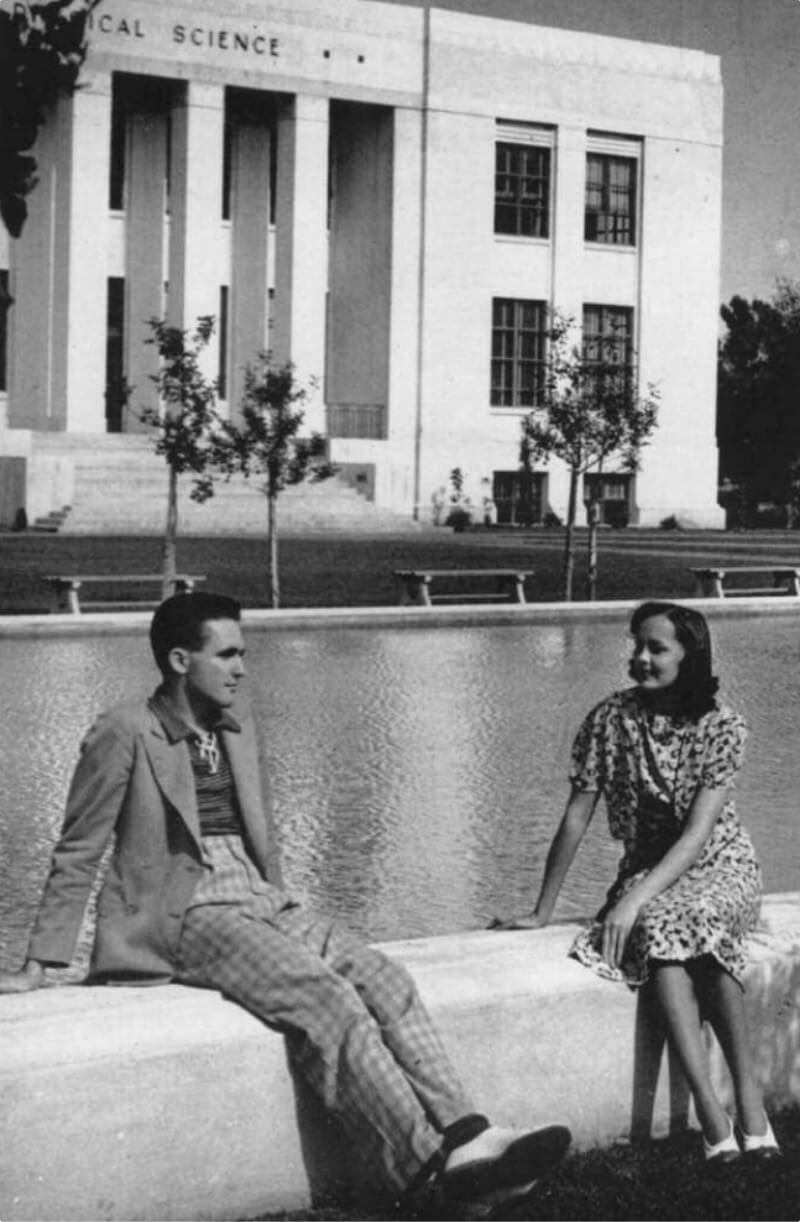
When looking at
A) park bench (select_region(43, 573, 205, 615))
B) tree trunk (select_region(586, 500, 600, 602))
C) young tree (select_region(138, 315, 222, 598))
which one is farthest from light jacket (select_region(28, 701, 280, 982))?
tree trunk (select_region(586, 500, 600, 602))

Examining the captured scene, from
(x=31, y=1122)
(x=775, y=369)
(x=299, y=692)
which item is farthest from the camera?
(x=775, y=369)

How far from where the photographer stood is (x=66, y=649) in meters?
20.1

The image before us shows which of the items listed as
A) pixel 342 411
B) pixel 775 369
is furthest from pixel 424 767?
pixel 775 369

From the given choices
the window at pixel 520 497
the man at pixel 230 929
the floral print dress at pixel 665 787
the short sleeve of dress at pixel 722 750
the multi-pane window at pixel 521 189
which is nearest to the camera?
the man at pixel 230 929

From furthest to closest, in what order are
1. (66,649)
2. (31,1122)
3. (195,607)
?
(66,649) < (195,607) < (31,1122)

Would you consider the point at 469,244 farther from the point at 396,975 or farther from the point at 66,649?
the point at 396,975

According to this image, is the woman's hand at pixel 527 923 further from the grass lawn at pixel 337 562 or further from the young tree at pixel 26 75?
the grass lawn at pixel 337 562

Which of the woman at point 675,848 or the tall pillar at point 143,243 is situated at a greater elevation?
the tall pillar at point 143,243

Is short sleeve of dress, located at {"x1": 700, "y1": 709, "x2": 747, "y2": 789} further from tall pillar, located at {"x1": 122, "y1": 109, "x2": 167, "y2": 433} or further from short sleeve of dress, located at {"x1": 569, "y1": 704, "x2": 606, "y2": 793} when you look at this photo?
tall pillar, located at {"x1": 122, "y1": 109, "x2": 167, "y2": 433}

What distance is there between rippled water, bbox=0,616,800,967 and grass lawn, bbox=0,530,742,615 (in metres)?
5.18

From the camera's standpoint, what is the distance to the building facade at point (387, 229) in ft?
159

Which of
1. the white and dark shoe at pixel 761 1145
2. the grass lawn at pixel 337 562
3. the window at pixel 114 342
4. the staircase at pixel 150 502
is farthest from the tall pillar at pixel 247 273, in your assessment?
the white and dark shoe at pixel 761 1145

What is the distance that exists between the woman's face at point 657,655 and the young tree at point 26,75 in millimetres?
1987

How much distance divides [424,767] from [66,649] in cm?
838
